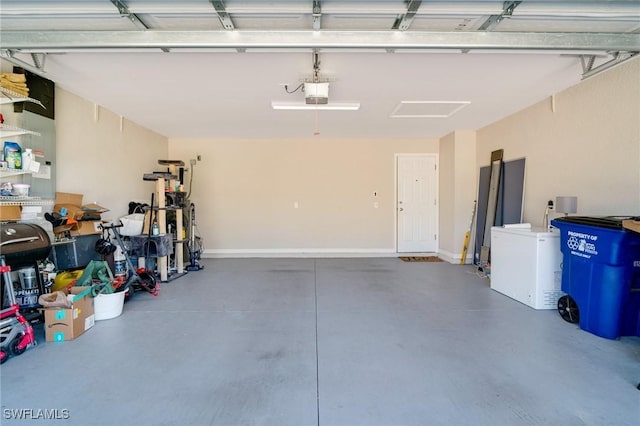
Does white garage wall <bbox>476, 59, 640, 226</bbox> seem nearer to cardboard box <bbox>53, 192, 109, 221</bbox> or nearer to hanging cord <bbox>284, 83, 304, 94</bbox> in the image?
hanging cord <bbox>284, 83, 304, 94</bbox>

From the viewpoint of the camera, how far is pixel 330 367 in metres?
2.21

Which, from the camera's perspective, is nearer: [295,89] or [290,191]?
[295,89]

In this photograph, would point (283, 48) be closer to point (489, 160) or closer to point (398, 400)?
point (398, 400)

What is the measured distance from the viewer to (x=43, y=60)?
2947 millimetres

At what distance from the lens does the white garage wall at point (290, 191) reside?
22.1ft

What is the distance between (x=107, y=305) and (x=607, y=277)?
497 centimetres

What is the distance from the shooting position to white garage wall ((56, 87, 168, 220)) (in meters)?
3.95

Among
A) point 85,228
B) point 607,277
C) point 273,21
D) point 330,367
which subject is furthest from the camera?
point 85,228

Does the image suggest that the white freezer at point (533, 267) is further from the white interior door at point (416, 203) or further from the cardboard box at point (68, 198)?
the cardboard box at point (68, 198)

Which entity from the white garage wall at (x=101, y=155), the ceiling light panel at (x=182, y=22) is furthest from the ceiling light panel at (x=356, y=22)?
the white garage wall at (x=101, y=155)

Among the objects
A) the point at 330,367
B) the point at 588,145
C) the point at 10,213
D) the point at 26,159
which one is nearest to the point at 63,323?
the point at 10,213

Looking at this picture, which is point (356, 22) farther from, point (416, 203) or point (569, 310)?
point (416, 203)

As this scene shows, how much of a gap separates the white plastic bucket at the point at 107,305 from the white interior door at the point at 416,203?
17.8ft

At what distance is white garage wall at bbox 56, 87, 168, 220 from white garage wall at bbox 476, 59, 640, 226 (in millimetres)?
6654
